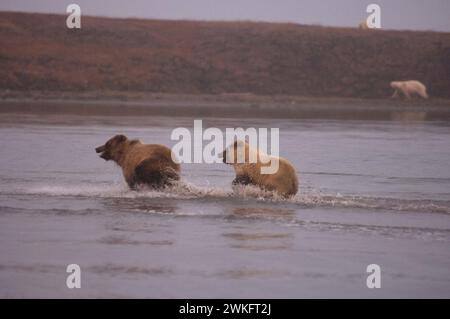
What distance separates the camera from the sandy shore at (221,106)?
4088 centimetres

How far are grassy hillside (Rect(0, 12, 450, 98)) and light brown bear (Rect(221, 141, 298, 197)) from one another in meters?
31.5

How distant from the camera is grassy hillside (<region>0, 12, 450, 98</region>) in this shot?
164 feet

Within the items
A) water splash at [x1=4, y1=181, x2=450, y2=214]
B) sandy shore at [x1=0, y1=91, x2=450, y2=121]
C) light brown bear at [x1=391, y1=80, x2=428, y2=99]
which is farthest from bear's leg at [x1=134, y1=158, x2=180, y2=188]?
light brown bear at [x1=391, y1=80, x2=428, y2=99]

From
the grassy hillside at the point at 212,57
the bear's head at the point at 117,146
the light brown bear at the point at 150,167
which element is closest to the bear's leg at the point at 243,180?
the light brown bear at the point at 150,167

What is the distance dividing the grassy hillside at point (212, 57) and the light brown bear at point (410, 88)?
68.4 inches

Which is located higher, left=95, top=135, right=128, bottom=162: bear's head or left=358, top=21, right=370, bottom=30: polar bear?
left=358, top=21, right=370, bottom=30: polar bear

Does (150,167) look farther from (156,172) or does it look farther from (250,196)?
(250,196)

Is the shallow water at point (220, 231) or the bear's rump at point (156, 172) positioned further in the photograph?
the bear's rump at point (156, 172)

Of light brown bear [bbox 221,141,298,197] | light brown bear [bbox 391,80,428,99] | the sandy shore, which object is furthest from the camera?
light brown bear [bbox 391,80,428,99]

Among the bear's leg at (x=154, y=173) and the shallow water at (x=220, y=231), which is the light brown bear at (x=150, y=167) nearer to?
the bear's leg at (x=154, y=173)

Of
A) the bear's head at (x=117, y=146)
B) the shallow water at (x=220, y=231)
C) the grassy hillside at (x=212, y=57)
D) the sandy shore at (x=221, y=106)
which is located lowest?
the shallow water at (x=220, y=231)

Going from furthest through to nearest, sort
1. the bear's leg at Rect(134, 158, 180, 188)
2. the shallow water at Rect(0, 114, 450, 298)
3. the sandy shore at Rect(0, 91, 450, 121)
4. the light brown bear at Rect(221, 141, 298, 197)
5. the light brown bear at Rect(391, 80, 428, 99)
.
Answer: the light brown bear at Rect(391, 80, 428, 99)
the sandy shore at Rect(0, 91, 450, 121)
the bear's leg at Rect(134, 158, 180, 188)
the light brown bear at Rect(221, 141, 298, 197)
the shallow water at Rect(0, 114, 450, 298)

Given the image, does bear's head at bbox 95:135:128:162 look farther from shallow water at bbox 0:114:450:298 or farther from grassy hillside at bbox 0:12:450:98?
grassy hillside at bbox 0:12:450:98
